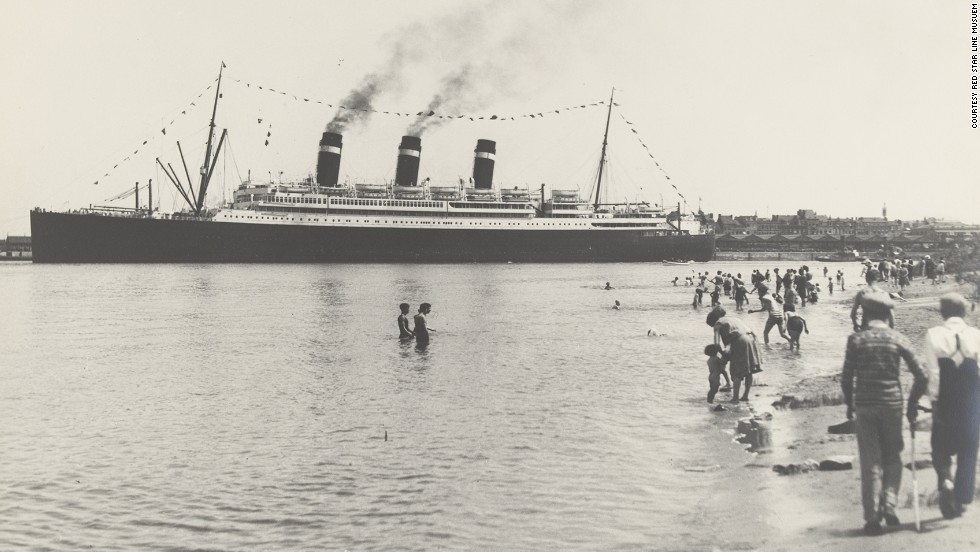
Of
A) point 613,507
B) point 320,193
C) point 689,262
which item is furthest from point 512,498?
point 689,262

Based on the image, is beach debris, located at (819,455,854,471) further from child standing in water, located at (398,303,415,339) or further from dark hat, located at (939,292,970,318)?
child standing in water, located at (398,303,415,339)

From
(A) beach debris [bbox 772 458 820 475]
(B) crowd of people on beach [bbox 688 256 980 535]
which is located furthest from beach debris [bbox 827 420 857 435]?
(B) crowd of people on beach [bbox 688 256 980 535]

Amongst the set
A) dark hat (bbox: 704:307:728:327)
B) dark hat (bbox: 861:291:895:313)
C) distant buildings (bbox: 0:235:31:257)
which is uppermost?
dark hat (bbox: 861:291:895:313)

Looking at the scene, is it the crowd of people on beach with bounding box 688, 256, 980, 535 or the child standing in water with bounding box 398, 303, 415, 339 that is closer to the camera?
the crowd of people on beach with bounding box 688, 256, 980, 535

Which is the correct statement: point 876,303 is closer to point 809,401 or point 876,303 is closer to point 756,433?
point 756,433

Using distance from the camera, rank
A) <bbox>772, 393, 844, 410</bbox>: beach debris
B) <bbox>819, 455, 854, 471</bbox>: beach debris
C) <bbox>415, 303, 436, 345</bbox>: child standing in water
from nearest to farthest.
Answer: <bbox>819, 455, 854, 471</bbox>: beach debris, <bbox>772, 393, 844, 410</bbox>: beach debris, <bbox>415, 303, 436, 345</bbox>: child standing in water

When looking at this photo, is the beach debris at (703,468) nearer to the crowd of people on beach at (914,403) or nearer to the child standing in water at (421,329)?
the crowd of people on beach at (914,403)
